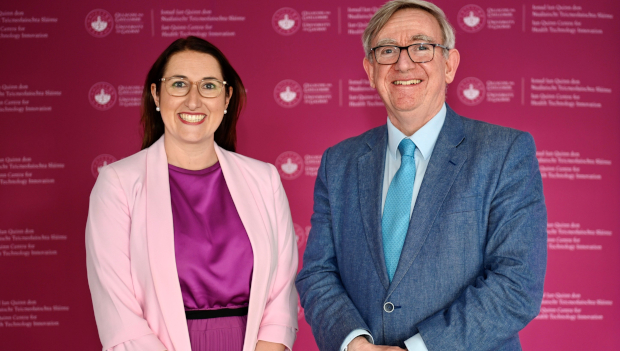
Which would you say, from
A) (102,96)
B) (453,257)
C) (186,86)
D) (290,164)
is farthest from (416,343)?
(102,96)

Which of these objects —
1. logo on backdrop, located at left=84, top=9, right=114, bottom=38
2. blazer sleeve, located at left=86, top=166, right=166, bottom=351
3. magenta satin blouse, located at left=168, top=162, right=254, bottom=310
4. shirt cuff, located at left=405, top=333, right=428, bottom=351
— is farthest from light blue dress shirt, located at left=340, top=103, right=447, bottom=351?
logo on backdrop, located at left=84, top=9, right=114, bottom=38

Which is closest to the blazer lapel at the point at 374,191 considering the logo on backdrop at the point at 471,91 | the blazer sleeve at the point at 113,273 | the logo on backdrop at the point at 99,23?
the blazer sleeve at the point at 113,273

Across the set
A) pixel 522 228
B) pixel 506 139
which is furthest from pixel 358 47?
pixel 522 228

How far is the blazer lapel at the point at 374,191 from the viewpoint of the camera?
1.90m

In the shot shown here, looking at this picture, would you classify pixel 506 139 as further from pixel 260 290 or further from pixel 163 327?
pixel 163 327

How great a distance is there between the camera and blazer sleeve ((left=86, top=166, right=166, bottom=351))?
1987mm

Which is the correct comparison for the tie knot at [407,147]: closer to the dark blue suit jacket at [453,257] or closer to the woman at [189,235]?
the dark blue suit jacket at [453,257]

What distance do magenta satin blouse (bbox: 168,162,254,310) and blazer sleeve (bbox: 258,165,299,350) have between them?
128mm

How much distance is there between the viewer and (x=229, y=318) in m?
2.17

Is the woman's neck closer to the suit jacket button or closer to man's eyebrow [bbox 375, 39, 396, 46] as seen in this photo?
man's eyebrow [bbox 375, 39, 396, 46]

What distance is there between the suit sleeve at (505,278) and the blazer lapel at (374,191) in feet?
0.87

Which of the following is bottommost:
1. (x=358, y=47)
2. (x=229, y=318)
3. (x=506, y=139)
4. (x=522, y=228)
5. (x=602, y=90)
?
(x=229, y=318)

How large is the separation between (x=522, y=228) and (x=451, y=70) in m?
0.76

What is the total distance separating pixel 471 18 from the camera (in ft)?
12.6
